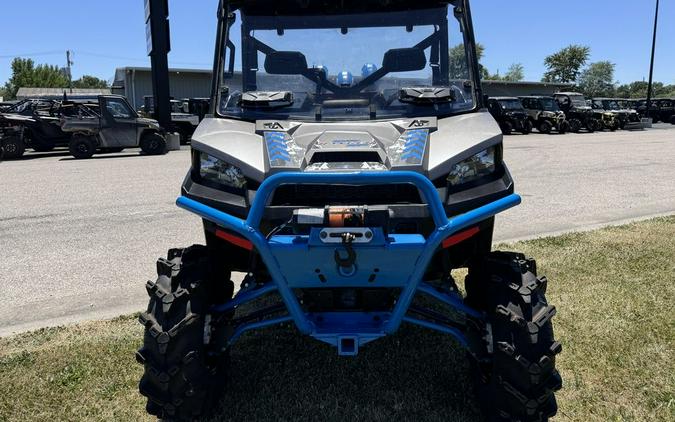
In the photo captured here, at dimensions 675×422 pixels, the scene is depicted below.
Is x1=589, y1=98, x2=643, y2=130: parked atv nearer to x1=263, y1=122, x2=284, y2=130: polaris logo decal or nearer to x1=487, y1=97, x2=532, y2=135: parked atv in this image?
x1=487, y1=97, x2=532, y2=135: parked atv

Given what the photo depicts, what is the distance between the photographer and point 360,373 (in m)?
3.62

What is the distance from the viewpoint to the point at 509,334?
281 cm

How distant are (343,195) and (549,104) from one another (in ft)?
93.5

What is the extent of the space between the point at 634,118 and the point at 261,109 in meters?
35.7

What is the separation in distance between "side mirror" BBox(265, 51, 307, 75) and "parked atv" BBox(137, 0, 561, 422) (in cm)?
3

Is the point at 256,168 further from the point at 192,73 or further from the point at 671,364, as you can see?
the point at 192,73

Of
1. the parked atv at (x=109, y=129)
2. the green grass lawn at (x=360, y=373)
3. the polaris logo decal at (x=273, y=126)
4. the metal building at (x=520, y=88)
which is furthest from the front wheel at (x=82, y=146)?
the metal building at (x=520, y=88)

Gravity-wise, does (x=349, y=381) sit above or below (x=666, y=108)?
below

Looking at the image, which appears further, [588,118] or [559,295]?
[588,118]

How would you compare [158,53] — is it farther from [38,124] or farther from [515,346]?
[515,346]

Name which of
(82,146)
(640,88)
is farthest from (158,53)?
(640,88)

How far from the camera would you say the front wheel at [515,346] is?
2762mm

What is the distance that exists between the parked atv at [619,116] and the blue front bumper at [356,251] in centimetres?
3359

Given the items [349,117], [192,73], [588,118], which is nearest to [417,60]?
[349,117]
